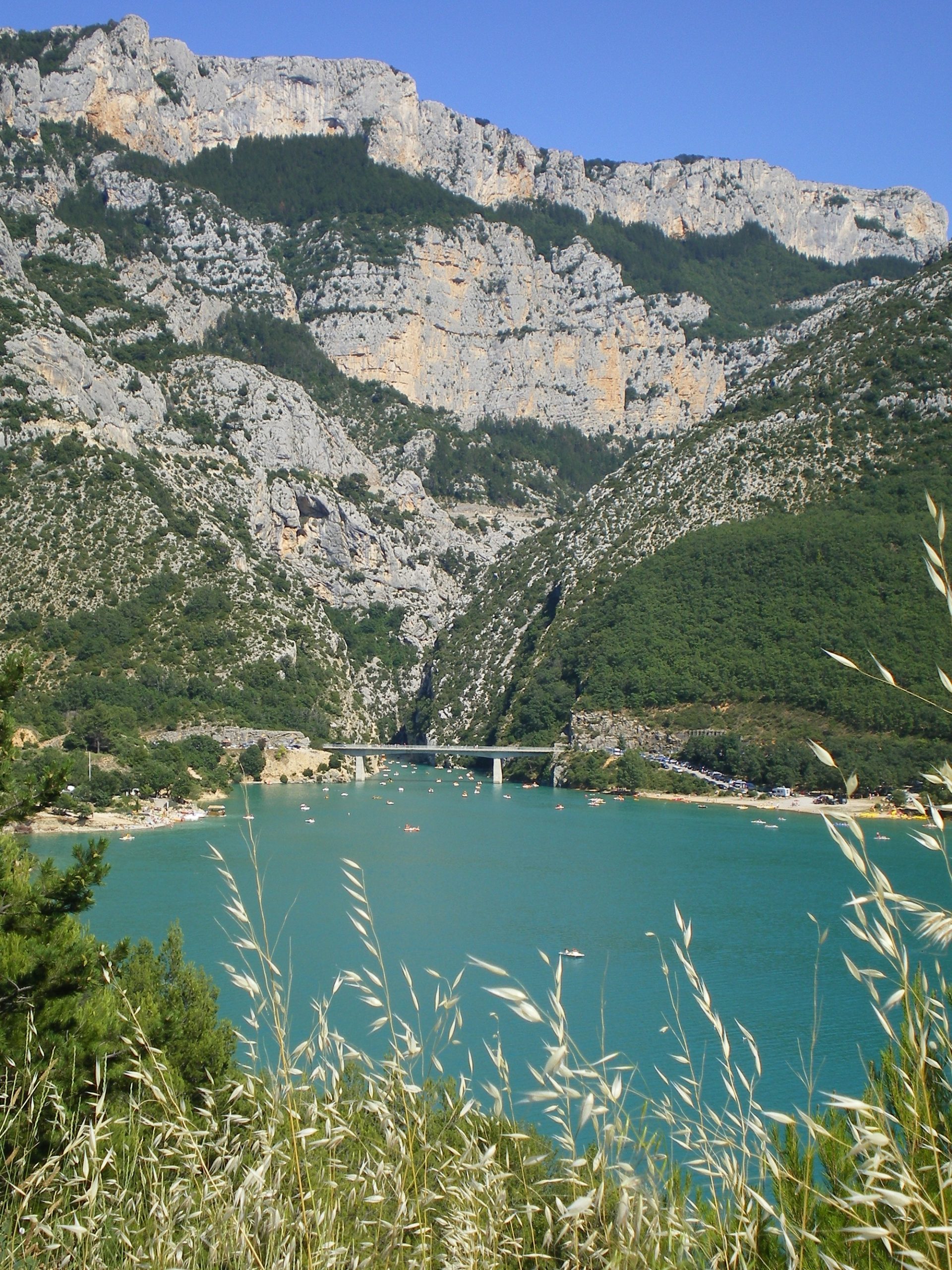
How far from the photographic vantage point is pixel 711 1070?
1481 cm

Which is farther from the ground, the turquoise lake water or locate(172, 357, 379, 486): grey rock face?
locate(172, 357, 379, 486): grey rock face

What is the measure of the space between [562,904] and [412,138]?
314 feet

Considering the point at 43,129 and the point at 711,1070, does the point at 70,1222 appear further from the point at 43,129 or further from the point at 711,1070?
the point at 43,129

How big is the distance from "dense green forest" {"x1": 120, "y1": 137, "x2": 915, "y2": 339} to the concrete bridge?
52.6 m

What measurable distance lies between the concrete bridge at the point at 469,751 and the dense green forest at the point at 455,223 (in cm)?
5262

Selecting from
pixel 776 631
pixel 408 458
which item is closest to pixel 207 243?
pixel 408 458

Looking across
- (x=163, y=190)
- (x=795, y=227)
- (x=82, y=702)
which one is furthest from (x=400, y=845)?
(x=795, y=227)

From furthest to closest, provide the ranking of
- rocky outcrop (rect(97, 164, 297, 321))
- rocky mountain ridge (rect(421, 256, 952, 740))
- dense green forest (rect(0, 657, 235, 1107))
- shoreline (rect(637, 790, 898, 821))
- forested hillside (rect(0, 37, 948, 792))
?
rocky outcrop (rect(97, 164, 297, 321)), rocky mountain ridge (rect(421, 256, 952, 740)), forested hillside (rect(0, 37, 948, 792)), shoreline (rect(637, 790, 898, 821)), dense green forest (rect(0, 657, 235, 1107))

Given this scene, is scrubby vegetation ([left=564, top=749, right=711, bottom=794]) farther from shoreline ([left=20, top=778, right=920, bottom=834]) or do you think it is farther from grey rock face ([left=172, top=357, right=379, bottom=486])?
grey rock face ([left=172, top=357, right=379, bottom=486])

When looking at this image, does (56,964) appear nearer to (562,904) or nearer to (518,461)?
(562,904)

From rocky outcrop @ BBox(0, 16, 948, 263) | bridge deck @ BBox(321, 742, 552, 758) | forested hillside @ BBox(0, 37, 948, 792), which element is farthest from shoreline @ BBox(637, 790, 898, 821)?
rocky outcrop @ BBox(0, 16, 948, 263)

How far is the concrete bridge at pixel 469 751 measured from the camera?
58.2 meters

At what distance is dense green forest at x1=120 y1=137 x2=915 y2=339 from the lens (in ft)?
319

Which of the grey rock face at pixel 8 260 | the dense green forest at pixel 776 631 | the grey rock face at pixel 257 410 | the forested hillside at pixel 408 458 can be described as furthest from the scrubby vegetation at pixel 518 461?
the grey rock face at pixel 8 260
